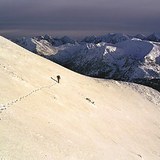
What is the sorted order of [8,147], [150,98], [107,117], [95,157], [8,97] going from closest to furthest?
[8,147], [95,157], [8,97], [107,117], [150,98]

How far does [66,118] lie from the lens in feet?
134

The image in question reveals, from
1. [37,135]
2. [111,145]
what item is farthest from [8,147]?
[111,145]

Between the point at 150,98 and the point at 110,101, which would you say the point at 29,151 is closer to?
the point at 110,101

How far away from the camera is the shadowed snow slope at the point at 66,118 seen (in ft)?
92.4

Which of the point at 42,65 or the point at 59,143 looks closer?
the point at 59,143

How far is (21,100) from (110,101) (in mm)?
30000

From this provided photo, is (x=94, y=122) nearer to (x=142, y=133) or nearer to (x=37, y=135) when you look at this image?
(x=142, y=133)

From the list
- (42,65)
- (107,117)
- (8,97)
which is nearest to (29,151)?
(8,97)

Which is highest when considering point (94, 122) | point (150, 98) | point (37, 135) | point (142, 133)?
point (37, 135)

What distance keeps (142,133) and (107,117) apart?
5.54 m

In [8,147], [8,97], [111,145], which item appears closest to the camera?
[8,147]

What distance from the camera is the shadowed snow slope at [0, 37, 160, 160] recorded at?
28.2 m

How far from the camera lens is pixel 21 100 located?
38281 mm

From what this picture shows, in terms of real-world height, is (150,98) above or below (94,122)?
below
